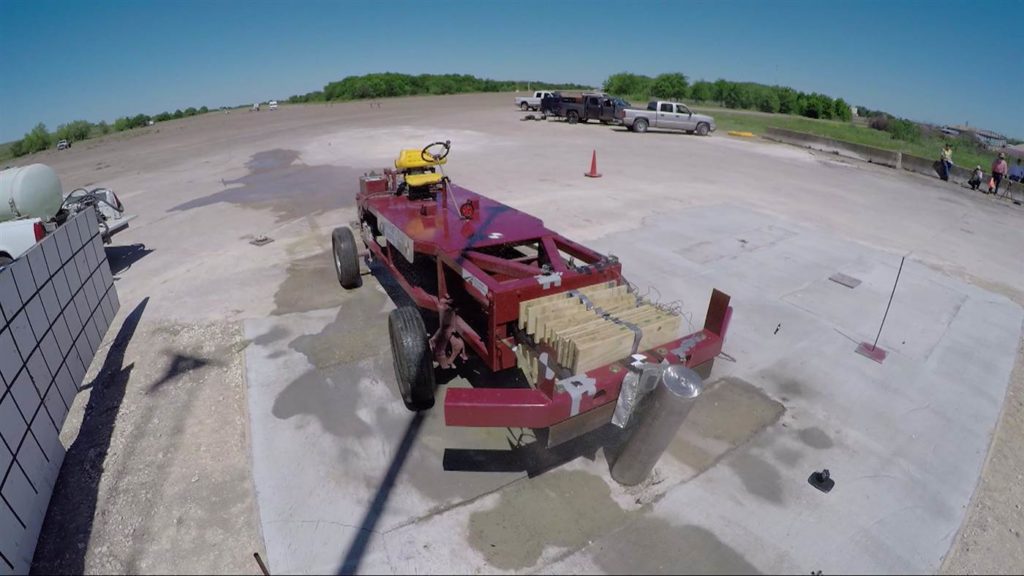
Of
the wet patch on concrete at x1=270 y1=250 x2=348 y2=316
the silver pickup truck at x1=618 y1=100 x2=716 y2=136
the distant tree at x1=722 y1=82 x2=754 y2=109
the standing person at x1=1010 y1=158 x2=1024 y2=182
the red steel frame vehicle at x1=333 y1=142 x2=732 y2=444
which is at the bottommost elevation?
the wet patch on concrete at x1=270 y1=250 x2=348 y2=316

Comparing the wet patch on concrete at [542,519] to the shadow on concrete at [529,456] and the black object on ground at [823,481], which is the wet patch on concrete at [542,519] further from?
the black object on ground at [823,481]

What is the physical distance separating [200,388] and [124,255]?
18.9 feet

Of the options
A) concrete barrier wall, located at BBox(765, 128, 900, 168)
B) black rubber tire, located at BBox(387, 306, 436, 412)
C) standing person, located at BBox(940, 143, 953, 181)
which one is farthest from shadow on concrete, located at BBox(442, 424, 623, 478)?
concrete barrier wall, located at BBox(765, 128, 900, 168)

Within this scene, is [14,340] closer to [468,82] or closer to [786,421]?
[786,421]

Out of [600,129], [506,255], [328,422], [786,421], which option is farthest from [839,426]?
[600,129]

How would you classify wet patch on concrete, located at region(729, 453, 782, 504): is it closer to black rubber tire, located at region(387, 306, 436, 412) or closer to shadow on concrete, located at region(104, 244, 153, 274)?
Result: black rubber tire, located at region(387, 306, 436, 412)

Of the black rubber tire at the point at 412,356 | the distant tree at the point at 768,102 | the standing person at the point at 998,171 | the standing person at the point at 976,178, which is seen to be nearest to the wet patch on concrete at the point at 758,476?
the black rubber tire at the point at 412,356

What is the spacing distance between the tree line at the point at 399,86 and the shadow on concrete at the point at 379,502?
6680 centimetres

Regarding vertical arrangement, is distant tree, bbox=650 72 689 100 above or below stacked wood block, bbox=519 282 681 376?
above

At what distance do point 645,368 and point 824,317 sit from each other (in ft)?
14.9

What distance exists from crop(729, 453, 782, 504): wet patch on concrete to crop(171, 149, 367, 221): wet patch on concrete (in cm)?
985

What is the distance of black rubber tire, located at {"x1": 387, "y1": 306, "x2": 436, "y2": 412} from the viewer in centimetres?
400

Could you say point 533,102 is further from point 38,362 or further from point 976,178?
point 38,362

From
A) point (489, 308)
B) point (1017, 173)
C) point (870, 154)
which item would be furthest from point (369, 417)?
point (1017, 173)
